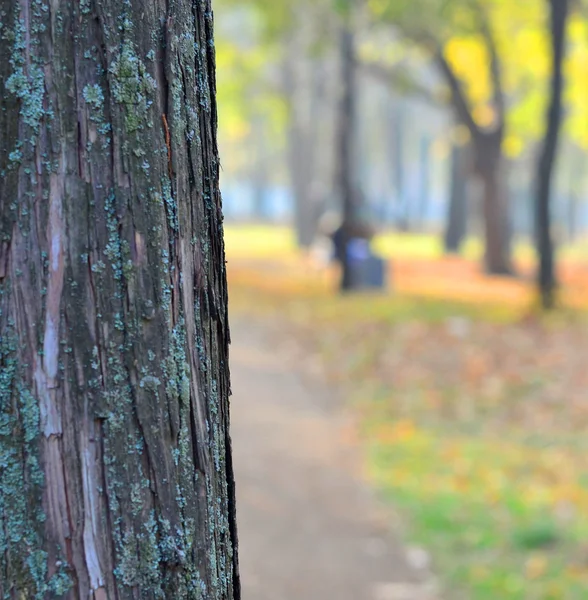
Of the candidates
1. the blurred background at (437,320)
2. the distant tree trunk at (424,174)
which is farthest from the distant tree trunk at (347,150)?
the distant tree trunk at (424,174)

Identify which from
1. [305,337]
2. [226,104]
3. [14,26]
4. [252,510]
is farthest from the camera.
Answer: [226,104]

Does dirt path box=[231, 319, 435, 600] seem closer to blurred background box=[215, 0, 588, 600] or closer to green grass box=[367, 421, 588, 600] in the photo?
blurred background box=[215, 0, 588, 600]

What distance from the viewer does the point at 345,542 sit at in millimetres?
5676

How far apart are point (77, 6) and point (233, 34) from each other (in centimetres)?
2601

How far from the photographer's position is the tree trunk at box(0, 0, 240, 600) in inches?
51.2

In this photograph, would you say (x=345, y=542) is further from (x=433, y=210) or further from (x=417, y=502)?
(x=433, y=210)

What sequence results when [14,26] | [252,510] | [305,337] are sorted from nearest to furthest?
[14,26] < [252,510] < [305,337]

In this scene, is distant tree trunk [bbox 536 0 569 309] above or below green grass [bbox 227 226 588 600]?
above

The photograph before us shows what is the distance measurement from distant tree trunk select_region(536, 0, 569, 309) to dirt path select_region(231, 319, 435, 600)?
5.49m

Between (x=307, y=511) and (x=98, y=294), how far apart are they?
519 centimetres

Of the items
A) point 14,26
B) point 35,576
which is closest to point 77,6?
point 14,26

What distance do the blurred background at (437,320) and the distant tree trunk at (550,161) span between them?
0.03m

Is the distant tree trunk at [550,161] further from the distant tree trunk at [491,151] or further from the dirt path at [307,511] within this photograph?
the dirt path at [307,511]

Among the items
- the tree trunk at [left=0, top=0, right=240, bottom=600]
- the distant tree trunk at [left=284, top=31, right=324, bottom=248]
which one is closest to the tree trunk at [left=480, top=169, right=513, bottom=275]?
the distant tree trunk at [left=284, top=31, right=324, bottom=248]
